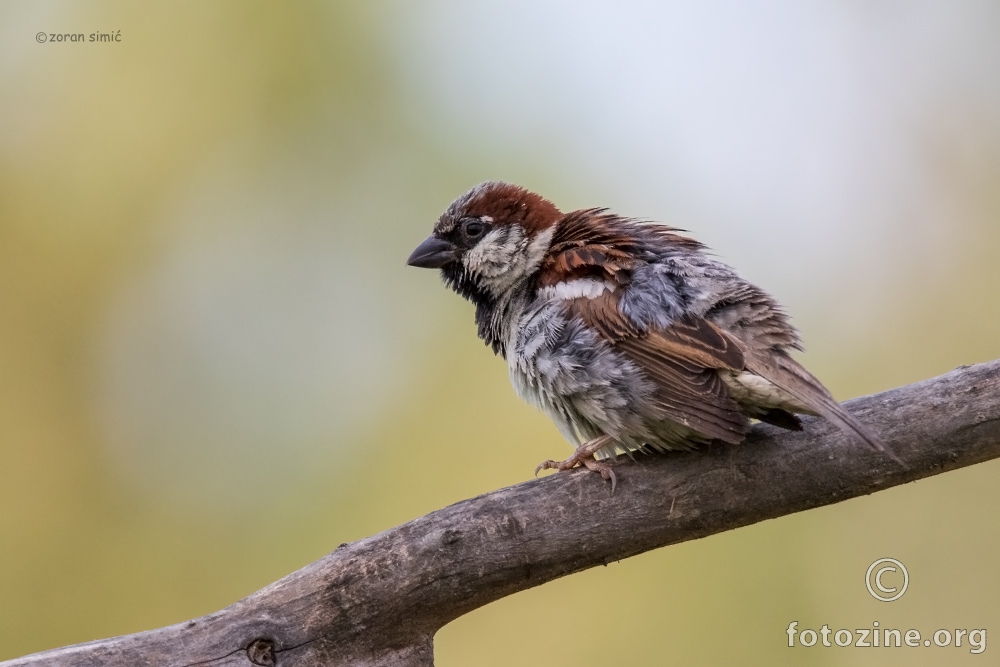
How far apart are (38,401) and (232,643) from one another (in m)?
→ 3.47

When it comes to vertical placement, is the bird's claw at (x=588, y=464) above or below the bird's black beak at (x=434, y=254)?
below

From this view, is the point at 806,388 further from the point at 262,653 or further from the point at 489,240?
the point at 262,653

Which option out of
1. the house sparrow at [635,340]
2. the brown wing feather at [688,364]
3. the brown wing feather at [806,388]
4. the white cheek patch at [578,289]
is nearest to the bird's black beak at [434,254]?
the house sparrow at [635,340]

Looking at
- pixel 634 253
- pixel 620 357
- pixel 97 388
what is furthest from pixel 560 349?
pixel 97 388

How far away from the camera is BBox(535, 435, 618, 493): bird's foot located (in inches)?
106

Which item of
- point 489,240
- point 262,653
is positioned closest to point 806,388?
point 489,240

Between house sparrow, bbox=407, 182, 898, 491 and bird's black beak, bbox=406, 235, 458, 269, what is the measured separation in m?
0.18

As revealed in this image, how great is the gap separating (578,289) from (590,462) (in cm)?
58

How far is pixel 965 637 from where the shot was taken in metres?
4.30

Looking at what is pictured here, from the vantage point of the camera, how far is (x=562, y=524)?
257 centimetres

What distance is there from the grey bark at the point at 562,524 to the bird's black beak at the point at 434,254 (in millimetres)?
1135

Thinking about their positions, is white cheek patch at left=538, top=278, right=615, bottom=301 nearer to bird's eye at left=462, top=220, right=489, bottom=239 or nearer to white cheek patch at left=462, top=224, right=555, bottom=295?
white cheek patch at left=462, top=224, right=555, bottom=295

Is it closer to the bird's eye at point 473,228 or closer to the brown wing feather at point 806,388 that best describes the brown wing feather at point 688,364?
the brown wing feather at point 806,388

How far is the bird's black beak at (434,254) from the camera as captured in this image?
3488 millimetres
